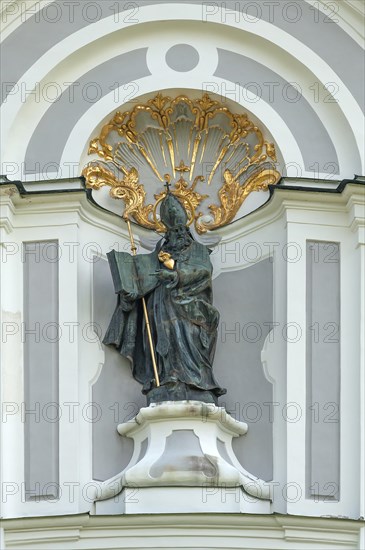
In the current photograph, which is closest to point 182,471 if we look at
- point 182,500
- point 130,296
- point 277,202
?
point 182,500

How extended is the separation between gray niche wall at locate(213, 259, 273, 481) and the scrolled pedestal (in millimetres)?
133

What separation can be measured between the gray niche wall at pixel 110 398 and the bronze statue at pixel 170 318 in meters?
0.09

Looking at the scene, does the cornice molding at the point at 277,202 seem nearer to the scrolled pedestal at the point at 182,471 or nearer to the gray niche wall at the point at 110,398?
the gray niche wall at the point at 110,398

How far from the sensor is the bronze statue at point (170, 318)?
18141 mm

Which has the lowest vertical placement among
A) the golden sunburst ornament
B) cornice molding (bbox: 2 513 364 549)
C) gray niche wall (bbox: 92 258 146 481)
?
cornice molding (bbox: 2 513 364 549)

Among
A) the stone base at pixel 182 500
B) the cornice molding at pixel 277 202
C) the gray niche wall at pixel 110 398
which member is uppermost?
the cornice molding at pixel 277 202

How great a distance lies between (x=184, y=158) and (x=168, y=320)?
1311mm

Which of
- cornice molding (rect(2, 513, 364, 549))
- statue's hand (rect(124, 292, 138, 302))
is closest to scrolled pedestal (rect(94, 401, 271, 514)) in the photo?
cornice molding (rect(2, 513, 364, 549))

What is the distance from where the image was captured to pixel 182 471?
58.4 ft

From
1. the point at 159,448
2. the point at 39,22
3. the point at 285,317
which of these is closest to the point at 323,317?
the point at 285,317

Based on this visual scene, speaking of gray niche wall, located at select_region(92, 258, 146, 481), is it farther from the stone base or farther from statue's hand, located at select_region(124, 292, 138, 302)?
the stone base

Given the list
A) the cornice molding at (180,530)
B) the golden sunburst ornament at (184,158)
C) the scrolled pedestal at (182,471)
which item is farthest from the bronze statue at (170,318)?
the cornice molding at (180,530)

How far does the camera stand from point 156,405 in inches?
709

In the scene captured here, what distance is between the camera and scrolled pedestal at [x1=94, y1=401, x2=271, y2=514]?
17766 millimetres
